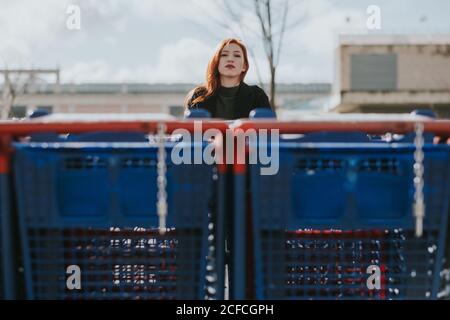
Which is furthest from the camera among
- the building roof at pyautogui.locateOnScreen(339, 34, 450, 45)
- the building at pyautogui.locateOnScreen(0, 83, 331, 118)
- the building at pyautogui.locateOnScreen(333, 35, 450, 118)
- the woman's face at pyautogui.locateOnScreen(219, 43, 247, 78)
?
the building at pyautogui.locateOnScreen(0, 83, 331, 118)

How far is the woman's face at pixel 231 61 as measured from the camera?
12.3 feet

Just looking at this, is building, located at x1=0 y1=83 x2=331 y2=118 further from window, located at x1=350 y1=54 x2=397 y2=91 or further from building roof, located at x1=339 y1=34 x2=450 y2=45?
building roof, located at x1=339 y1=34 x2=450 y2=45

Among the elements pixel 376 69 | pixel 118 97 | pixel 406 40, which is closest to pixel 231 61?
pixel 376 69

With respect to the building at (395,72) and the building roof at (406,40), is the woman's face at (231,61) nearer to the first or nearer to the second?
the building at (395,72)

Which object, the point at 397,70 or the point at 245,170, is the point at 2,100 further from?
the point at 245,170

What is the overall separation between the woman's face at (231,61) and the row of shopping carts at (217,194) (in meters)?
1.57

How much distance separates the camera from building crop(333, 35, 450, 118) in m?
31.8

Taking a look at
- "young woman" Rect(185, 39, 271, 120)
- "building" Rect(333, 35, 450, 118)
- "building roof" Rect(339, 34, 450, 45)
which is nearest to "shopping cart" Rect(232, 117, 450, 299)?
"young woman" Rect(185, 39, 271, 120)

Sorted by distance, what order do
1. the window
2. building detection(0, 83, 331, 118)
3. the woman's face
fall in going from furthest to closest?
1. building detection(0, 83, 331, 118)
2. the window
3. the woman's face

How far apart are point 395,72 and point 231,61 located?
30.5m

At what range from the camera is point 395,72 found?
106 ft

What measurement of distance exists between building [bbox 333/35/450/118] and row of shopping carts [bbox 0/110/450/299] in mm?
30503
